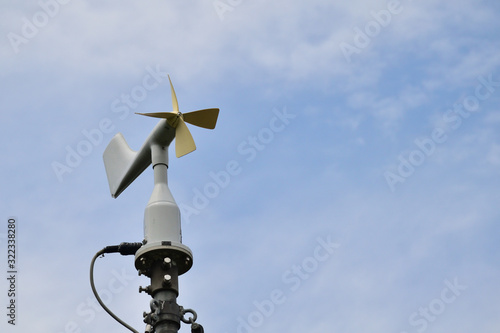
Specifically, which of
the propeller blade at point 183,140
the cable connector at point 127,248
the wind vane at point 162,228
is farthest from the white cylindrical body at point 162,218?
the propeller blade at point 183,140

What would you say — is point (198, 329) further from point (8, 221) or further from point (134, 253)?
point (8, 221)

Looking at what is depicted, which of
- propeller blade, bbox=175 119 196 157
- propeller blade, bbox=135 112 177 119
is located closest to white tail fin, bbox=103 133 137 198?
propeller blade, bbox=135 112 177 119

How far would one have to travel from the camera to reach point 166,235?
778cm

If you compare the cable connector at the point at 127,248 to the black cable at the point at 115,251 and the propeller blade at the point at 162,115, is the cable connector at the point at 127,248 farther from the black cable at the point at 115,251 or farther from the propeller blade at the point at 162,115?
the propeller blade at the point at 162,115

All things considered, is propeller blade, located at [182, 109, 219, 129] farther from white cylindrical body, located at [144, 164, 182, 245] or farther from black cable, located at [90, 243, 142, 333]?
black cable, located at [90, 243, 142, 333]

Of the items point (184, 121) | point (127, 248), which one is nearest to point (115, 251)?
point (127, 248)

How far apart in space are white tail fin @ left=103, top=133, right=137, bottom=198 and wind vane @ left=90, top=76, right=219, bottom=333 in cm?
2

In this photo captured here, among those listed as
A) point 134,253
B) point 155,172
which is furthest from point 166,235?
point 155,172

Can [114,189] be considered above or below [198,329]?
above

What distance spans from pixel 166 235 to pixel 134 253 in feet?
1.65

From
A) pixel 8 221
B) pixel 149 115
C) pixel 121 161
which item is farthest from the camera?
pixel 8 221

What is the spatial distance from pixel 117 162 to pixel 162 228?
8.67 ft

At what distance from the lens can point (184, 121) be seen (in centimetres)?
889

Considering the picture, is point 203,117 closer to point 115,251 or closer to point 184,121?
point 184,121
